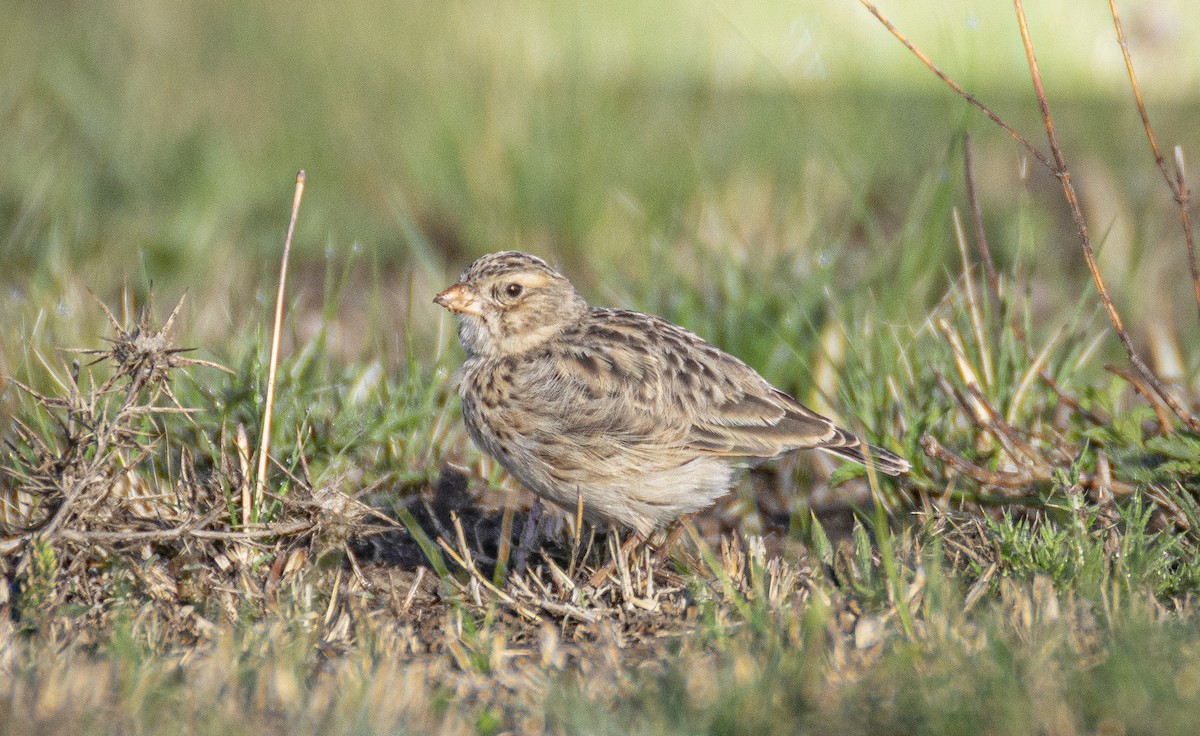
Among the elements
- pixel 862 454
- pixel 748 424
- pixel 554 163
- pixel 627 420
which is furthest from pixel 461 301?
pixel 554 163

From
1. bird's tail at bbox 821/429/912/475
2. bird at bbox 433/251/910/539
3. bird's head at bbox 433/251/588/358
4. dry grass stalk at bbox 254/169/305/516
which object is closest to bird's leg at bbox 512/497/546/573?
bird at bbox 433/251/910/539

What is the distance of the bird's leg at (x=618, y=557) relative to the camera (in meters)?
4.04

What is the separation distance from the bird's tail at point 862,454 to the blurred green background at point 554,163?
39.4 inches

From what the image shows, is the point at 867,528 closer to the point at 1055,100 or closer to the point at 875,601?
the point at 875,601

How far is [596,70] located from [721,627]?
5.12m

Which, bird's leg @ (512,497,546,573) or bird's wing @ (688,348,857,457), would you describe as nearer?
bird's wing @ (688,348,857,457)

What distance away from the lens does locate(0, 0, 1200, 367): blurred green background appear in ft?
19.2

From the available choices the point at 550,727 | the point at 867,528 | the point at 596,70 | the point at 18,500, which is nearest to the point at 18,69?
the point at 596,70

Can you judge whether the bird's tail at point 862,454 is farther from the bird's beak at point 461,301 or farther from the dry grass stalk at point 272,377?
the dry grass stalk at point 272,377

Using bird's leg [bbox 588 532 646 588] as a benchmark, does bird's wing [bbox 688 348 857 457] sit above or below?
above

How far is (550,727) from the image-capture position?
298 cm

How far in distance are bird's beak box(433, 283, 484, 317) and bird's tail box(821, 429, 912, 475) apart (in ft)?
4.22

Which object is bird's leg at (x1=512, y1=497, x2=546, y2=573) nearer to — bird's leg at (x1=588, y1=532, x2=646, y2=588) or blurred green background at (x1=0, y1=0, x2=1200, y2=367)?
bird's leg at (x1=588, y1=532, x2=646, y2=588)

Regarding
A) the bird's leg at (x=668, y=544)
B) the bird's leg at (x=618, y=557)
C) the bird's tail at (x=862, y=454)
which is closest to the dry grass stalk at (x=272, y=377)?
the bird's leg at (x=618, y=557)
